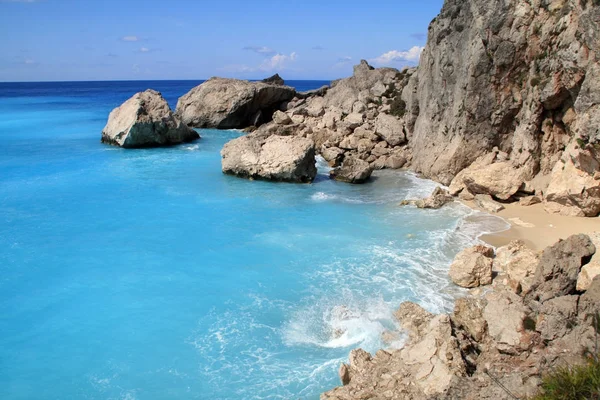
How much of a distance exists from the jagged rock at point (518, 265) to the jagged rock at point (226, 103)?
121 ft

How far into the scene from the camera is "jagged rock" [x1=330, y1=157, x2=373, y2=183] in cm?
2517

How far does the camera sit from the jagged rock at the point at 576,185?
16.5 metres

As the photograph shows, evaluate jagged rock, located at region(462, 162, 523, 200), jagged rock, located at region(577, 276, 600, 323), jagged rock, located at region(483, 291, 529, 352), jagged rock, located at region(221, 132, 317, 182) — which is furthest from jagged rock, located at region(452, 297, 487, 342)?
jagged rock, located at region(221, 132, 317, 182)

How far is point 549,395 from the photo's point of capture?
19.8 ft

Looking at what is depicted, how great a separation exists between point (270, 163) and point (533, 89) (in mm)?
13159

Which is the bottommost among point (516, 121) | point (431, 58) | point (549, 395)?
point (549, 395)

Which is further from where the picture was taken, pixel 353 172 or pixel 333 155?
pixel 333 155

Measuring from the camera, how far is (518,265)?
12.6 m

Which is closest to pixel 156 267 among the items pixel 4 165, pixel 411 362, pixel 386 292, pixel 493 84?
pixel 386 292

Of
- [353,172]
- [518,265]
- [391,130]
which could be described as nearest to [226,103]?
[391,130]

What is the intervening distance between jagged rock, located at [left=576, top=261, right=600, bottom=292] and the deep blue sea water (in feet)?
10.9

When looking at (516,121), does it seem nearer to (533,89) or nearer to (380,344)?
(533,89)

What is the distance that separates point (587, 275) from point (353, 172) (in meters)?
16.3

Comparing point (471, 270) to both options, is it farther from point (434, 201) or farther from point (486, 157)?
point (486, 157)
